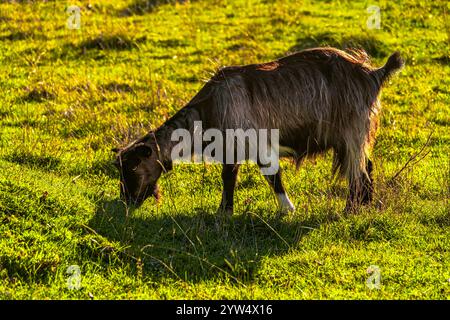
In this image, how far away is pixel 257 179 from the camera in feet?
33.7

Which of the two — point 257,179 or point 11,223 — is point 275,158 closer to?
point 257,179

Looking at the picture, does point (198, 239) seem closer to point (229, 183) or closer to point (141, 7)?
point (229, 183)

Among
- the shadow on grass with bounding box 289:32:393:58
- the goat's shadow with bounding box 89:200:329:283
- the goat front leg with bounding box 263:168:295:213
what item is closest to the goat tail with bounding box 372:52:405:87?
the goat front leg with bounding box 263:168:295:213

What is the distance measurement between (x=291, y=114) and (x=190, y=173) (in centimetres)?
197

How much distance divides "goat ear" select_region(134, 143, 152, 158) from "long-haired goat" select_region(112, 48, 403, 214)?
10 millimetres

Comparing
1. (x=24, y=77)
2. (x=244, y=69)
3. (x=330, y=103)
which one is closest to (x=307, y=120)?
(x=330, y=103)

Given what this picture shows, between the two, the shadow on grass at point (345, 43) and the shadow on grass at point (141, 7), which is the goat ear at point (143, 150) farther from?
the shadow on grass at point (141, 7)

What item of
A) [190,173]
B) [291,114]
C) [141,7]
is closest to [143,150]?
[291,114]

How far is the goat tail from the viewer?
9.21m

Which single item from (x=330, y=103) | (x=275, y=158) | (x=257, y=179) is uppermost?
(x=330, y=103)

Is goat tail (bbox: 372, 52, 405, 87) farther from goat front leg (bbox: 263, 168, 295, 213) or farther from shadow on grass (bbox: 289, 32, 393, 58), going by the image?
shadow on grass (bbox: 289, 32, 393, 58)

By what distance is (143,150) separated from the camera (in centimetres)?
877
